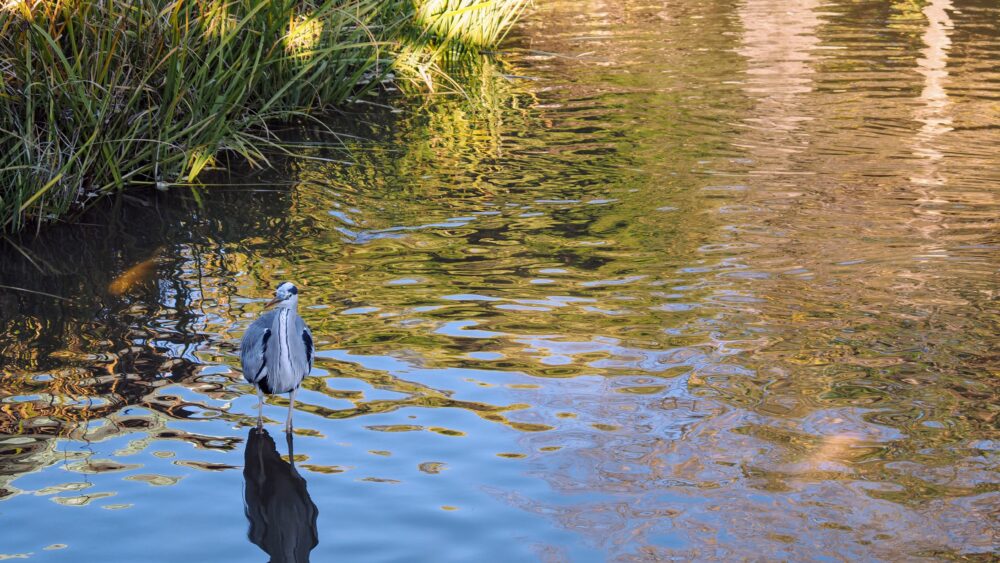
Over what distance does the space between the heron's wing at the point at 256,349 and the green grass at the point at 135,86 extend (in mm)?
2589

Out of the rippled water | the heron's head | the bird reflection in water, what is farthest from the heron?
the rippled water

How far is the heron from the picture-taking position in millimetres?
4590

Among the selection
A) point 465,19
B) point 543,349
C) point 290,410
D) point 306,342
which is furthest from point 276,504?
point 465,19

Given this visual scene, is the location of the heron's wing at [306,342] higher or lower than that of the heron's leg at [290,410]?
higher

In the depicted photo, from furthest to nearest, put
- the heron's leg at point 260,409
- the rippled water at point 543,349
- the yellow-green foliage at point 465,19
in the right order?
the yellow-green foliage at point 465,19
the heron's leg at point 260,409
the rippled water at point 543,349

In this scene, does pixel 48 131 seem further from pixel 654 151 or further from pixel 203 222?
pixel 654 151

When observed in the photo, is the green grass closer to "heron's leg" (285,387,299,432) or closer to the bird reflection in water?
"heron's leg" (285,387,299,432)

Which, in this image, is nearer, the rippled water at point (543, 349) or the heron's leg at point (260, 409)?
the rippled water at point (543, 349)

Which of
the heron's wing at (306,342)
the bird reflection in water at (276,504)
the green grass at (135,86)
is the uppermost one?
the green grass at (135,86)

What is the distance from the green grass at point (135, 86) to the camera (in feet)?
23.2

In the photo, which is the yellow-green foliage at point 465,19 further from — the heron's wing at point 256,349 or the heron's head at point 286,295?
the heron's head at point 286,295

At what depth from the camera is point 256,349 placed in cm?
471

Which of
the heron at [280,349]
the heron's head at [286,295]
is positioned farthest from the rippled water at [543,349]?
the heron's head at [286,295]

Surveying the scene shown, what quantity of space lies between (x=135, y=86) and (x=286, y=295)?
3.86 meters
